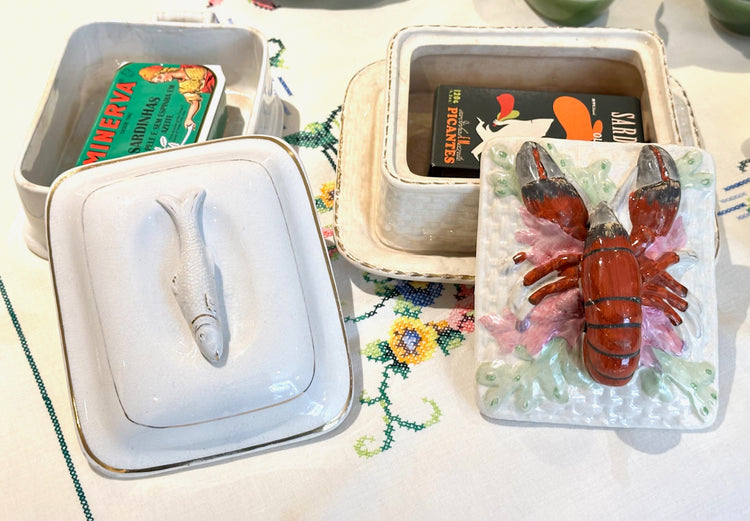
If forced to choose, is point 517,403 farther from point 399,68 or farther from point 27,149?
point 27,149

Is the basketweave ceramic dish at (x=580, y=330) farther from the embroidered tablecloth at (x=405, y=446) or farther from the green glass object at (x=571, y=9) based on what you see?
the green glass object at (x=571, y=9)

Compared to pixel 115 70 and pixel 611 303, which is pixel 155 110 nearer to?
pixel 115 70

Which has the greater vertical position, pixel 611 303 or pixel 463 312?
pixel 611 303

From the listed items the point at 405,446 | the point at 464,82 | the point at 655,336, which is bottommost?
the point at 405,446

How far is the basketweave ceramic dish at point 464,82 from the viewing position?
0.61 metres

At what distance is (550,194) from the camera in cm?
56

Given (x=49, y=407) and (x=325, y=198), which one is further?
(x=325, y=198)

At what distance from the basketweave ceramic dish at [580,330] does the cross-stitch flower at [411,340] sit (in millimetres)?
86

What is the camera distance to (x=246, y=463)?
1.90ft

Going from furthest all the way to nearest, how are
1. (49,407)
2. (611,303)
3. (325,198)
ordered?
(325,198) → (49,407) → (611,303)

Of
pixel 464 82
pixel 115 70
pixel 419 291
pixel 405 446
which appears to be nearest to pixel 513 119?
pixel 464 82

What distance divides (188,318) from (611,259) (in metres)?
0.34

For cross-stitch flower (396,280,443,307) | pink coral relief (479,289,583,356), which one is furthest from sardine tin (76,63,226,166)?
pink coral relief (479,289,583,356)

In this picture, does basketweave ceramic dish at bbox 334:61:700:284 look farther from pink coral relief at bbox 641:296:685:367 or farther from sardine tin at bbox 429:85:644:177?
pink coral relief at bbox 641:296:685:367
